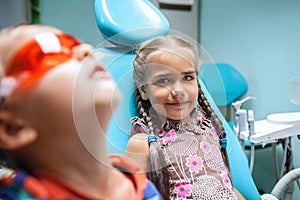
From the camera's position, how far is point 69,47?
13.7 inches

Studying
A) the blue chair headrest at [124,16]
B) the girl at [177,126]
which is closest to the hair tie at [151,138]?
the girl at [177,126]

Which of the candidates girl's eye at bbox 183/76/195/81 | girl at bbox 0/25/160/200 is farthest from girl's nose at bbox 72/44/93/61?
girl's eye at bbox 183/76/195/81

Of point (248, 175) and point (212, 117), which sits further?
point (248, 175)

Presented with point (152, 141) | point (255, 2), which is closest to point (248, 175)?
point (152, 141)

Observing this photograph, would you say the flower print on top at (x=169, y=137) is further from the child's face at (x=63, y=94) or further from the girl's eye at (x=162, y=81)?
the child's face at (x=63, y=94)

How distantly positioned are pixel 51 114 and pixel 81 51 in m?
0.07

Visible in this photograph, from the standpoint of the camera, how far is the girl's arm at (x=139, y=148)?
0.48 metres

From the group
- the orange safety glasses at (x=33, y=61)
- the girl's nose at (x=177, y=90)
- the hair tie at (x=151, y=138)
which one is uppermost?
the orange safety glasses at (x=33, y=61)

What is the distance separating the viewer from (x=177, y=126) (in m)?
0.83

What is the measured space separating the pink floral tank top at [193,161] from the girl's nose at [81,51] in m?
0.43

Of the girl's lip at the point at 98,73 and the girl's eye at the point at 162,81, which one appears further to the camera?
the girl's eye at the point at 162,81

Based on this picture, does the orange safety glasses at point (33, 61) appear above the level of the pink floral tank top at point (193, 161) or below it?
above

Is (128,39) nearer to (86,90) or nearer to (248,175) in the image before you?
(86,90)

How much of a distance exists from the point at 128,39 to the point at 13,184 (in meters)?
0.35
